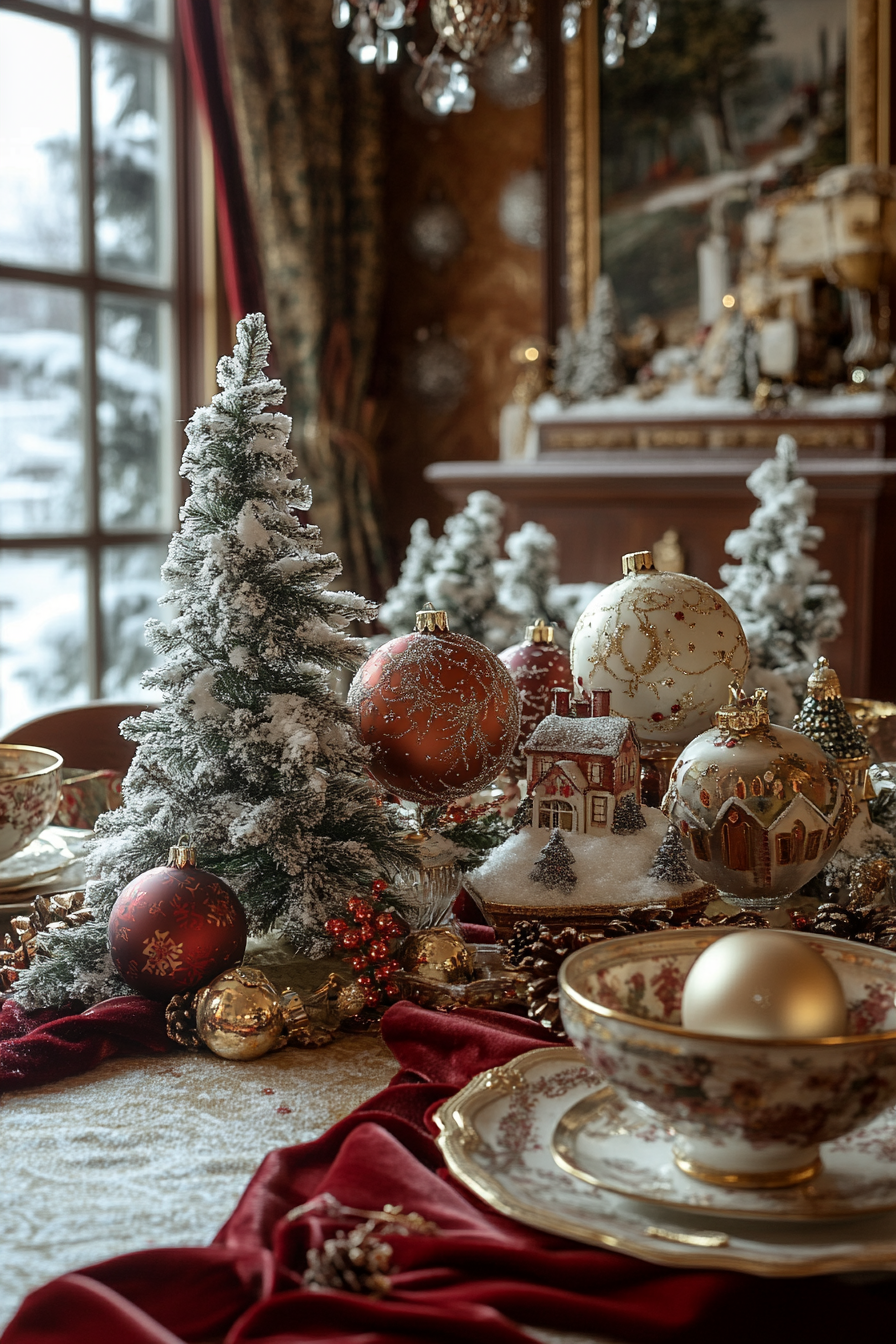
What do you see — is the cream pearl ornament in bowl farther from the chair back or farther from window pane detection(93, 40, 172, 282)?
window pane detection(93, 40, 172, 282)

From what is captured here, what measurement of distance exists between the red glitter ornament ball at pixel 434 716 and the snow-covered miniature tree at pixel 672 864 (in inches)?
6.4

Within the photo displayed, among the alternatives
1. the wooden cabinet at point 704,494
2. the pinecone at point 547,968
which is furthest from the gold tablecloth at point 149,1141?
the wooden cabinet at point 704,494

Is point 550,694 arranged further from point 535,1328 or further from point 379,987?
point 535,1328

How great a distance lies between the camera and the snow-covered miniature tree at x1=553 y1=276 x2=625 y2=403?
4.04 metres

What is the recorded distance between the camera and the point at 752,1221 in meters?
0.65

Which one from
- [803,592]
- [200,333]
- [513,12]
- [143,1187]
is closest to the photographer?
[143,1187]

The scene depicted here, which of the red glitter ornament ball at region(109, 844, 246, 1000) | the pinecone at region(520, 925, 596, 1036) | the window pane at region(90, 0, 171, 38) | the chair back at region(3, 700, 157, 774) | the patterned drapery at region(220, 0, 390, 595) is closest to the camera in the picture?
the pinecone at region(520, 925, 596, 1036)

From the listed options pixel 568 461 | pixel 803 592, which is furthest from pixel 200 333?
pixel 803 592

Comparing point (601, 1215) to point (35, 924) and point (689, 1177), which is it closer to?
point (689, 1177)

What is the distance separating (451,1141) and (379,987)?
309 mm

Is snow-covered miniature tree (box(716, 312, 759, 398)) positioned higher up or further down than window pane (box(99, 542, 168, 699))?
higher up

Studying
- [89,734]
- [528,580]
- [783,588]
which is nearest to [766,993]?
[783,588]

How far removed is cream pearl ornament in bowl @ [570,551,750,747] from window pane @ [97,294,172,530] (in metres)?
2.95

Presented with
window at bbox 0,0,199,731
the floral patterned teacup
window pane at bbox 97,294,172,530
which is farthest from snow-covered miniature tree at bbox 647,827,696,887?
window pane at bbox 97,294,172,530
